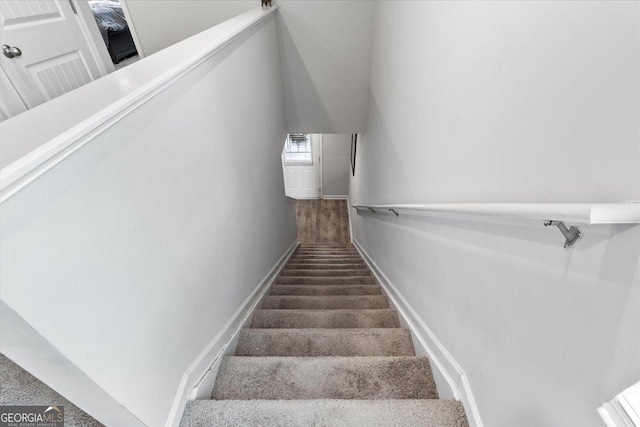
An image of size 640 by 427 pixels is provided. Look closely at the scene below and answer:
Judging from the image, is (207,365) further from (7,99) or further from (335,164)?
(335,164)

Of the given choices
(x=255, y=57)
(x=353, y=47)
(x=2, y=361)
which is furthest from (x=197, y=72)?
(x=353, y=47)

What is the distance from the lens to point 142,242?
84 centimetres

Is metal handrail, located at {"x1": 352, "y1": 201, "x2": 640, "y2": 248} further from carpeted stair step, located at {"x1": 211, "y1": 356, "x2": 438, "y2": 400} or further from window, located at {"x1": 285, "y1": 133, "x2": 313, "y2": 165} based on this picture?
window, located at {"x1": 285, "y1": 133, "x2": 313, "y2": 165}

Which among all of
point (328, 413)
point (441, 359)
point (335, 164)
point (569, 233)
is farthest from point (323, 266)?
point (569, 233)

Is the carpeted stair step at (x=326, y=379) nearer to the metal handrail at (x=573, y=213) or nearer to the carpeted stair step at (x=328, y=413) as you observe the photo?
the carpeted stair step at (x=328, y=413)

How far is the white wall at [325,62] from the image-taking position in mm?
2719

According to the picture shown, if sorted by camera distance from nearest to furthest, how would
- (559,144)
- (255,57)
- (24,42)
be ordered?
(559,144) → (24,42) → (255,57)

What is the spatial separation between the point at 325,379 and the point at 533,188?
1.09 m

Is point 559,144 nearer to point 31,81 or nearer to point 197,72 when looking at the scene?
point 197,72

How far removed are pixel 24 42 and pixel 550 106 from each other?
2.04 metres

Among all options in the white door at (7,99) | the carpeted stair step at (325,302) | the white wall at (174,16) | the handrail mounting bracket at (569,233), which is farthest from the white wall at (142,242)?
the white wall at (174,16)

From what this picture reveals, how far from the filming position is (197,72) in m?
1.10

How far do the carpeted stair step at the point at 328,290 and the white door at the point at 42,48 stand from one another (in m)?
1.90

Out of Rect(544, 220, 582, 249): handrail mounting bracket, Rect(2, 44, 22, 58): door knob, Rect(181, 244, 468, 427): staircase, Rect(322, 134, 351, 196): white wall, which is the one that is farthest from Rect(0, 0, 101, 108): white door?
Rect(322, 134, 351, 196): white wall
